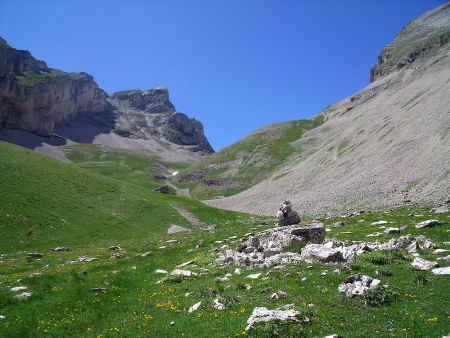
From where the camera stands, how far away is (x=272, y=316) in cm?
1407

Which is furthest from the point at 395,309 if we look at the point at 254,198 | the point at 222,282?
the point at 254,198

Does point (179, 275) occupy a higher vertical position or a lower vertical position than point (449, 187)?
lower

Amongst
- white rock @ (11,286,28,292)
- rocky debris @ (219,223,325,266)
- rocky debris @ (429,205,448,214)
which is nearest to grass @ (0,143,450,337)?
white rock @ (11,286,28,292)

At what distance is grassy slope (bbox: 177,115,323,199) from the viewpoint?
496 feet

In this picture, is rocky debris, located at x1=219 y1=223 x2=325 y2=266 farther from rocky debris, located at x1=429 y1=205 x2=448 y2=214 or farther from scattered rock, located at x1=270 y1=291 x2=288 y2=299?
rocky debris, located at x1=429 y1=205 x2=448 y2=214

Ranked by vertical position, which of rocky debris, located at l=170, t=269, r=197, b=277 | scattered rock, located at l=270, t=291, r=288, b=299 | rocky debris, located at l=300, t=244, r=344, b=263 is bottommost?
rocky debris, located at l=170, t=269, r=197, b=277

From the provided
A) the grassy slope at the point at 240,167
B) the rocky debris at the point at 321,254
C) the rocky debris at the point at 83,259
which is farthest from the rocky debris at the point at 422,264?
the grassy slope at the point at 240,167

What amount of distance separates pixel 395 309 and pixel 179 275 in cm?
1409

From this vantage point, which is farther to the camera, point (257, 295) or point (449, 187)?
point (449, 187)

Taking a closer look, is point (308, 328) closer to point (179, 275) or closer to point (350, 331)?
point (350, 331)

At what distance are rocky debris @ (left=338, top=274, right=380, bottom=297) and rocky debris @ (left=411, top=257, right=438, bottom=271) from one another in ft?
11.8

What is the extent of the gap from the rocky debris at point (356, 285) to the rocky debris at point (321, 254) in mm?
4378

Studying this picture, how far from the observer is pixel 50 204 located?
178 feet

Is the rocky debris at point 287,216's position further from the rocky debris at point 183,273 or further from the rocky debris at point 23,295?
the rocky debris at point 23,295
